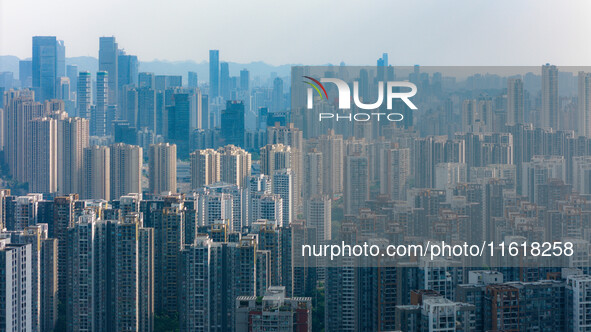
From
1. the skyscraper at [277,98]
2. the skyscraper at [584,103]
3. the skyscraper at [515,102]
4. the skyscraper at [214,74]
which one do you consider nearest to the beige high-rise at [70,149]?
the skyscraper at [214,74]

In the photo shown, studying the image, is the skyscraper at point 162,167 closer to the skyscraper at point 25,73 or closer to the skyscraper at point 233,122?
the skyscraper at point 233,122

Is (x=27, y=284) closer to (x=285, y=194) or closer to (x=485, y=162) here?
(x=285, y=194)

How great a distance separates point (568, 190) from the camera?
4004 millimetres

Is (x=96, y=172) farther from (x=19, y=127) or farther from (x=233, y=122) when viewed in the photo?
(x=233, y=122)

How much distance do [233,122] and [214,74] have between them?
0.61 m

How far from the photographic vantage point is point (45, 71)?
422 inches

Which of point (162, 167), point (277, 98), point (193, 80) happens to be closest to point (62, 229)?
point (277, 98)

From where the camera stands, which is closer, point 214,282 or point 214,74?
point 214,282

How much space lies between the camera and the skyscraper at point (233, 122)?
9.80 metres

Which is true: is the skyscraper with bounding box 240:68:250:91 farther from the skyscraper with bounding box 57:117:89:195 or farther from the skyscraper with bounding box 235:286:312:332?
the skyscraper with bounding box 235:286:312:332

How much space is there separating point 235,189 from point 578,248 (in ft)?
11.7

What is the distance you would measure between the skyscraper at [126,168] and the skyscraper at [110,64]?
118 centimetres

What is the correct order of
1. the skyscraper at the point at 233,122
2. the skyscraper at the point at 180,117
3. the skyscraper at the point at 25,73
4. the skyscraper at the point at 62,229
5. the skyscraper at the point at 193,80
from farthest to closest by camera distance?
1. the skyscraper at the point at 180,117
2. the skyscraper at the point at 233,122
3. the skyscraper at the point at 193,80
4. the skyscraper at the point at 25,73
5. the skyscraper at the point at 62,229

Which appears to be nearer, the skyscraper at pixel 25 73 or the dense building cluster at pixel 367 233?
the dense building cluster at pixel 367 233
